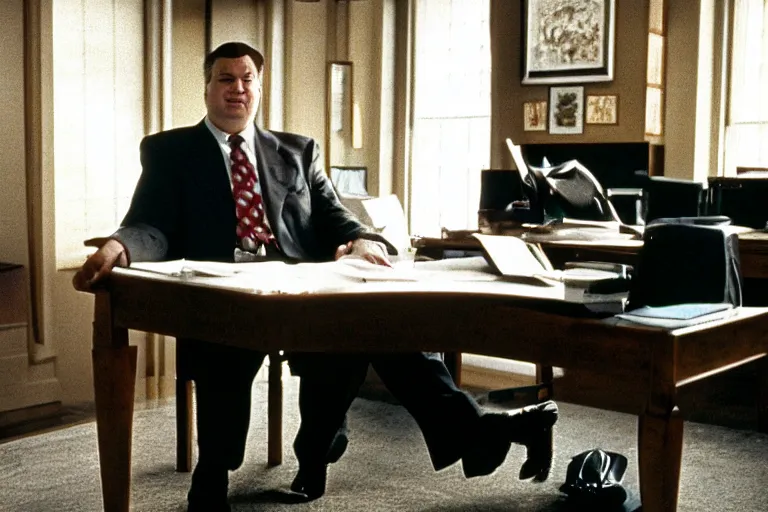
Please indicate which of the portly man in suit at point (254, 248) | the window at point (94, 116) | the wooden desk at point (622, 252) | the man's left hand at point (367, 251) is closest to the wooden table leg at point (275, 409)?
the portly man in suit at point (254, 248)

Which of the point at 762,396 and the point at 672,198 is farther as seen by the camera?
the point at 672,198

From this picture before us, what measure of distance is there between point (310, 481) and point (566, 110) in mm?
4384

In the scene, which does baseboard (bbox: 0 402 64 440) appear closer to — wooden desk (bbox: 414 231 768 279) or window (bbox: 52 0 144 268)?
window (bbox: 52 0 144 268)

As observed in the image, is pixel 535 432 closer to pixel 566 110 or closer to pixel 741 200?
pixel 741 200

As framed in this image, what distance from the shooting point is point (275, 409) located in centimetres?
316

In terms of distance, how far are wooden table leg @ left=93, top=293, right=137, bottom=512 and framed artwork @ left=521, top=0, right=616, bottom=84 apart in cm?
479

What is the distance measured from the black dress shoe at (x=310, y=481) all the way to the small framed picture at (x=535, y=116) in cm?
437

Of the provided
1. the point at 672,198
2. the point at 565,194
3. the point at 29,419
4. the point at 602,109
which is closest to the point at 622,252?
the point at 565,194

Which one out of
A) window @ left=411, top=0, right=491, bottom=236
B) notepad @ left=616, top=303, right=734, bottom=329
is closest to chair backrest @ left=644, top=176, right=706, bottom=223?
notepad @ left=616, top=303, right=734, bottom=329

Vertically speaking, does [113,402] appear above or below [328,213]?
below

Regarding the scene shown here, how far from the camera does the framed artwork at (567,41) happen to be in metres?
6.41

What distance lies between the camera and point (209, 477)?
2.60m

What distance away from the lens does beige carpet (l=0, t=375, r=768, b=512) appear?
2842mm

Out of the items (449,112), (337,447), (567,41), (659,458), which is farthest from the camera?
(449,112)
